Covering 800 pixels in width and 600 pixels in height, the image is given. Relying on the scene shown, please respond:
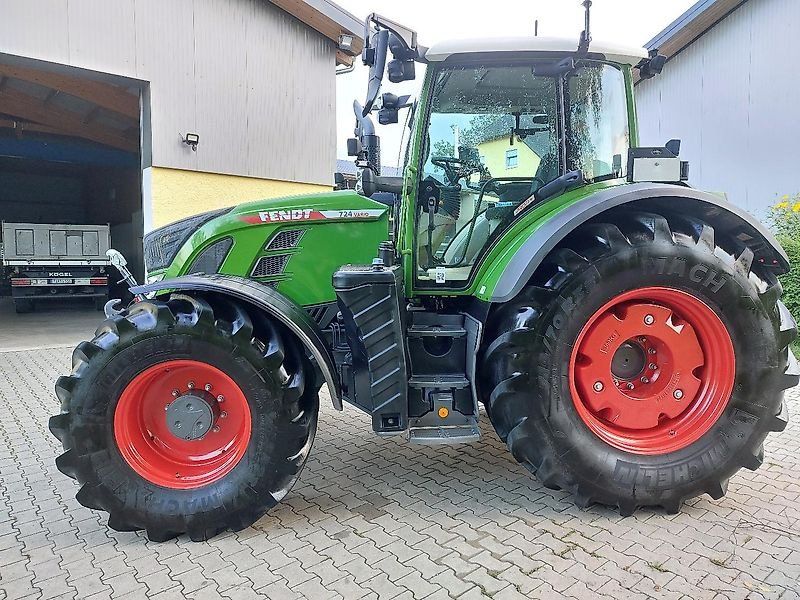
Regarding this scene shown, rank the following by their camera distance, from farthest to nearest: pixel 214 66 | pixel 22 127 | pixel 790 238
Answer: pixel 22 127
pixel 214 66
pixel 790 238

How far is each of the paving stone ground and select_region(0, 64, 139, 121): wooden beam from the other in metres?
7.25

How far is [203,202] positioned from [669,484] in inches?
313

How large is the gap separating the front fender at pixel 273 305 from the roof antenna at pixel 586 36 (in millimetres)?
2039

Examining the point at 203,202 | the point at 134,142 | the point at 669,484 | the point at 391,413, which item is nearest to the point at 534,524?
the point at 669,484

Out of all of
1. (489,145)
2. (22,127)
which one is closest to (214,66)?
(22,127)

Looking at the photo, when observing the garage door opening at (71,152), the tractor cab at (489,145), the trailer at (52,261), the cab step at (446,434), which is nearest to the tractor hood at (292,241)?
the tractor cab at (489,145)

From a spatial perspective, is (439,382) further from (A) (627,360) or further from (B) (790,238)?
(B) (790,238)

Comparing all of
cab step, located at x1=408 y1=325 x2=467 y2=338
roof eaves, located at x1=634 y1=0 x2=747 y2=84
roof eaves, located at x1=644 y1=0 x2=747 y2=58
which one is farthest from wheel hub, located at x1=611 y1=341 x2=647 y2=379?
roof eaves, located at x1=644 y1=0 x2=747 y2=58

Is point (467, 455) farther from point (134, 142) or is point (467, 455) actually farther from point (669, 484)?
point (134, 142)

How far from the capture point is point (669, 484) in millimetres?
2840

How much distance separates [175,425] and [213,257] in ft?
3.14

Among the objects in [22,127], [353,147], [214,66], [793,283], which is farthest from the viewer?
[22,127]

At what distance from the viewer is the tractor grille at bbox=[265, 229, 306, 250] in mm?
3275

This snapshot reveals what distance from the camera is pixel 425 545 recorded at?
2.64m
